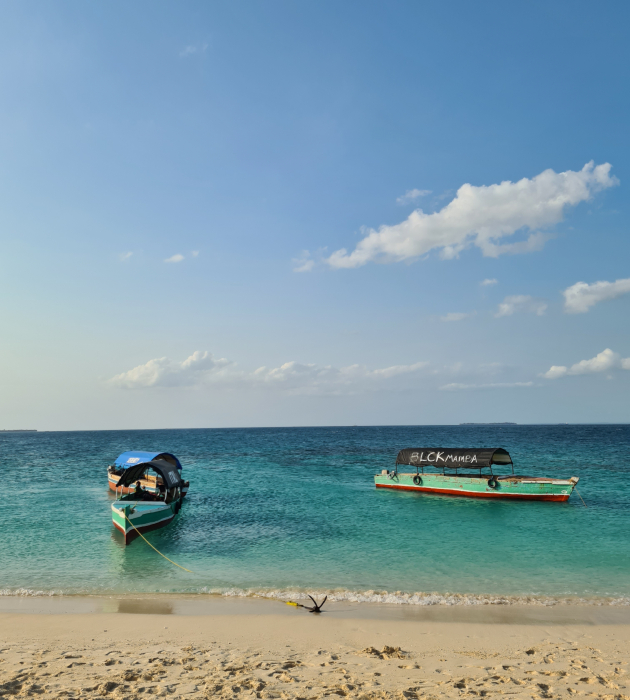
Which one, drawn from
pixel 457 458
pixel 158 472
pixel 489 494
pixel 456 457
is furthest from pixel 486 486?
pixel 158 472

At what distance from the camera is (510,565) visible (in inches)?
696

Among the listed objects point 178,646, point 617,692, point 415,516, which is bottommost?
point 415,516

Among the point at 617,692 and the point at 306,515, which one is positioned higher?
the point at 617,692

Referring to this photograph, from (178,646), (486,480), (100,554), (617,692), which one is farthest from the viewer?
(486,480)

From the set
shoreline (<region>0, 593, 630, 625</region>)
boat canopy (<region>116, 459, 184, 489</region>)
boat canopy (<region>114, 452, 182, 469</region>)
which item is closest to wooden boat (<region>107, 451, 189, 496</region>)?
boat canopy (<region>114, 452, 182, 469</region>)

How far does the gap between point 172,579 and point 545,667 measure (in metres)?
12.1

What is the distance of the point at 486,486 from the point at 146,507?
75.0 ft

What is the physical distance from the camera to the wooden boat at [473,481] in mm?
30828

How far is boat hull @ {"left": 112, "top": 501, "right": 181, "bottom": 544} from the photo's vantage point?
2098cm

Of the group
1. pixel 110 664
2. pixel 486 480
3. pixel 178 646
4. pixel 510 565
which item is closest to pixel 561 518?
pixel 486 480

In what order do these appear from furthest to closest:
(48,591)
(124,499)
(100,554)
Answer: (124,499) → (100,554) → (48,591)

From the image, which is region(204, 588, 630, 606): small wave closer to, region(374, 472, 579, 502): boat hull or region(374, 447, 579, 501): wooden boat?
region(374, 472, 579, 502): boat hull

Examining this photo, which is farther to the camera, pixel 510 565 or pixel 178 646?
pixel 510 565

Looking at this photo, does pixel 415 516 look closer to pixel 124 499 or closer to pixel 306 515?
pixel 306 515
